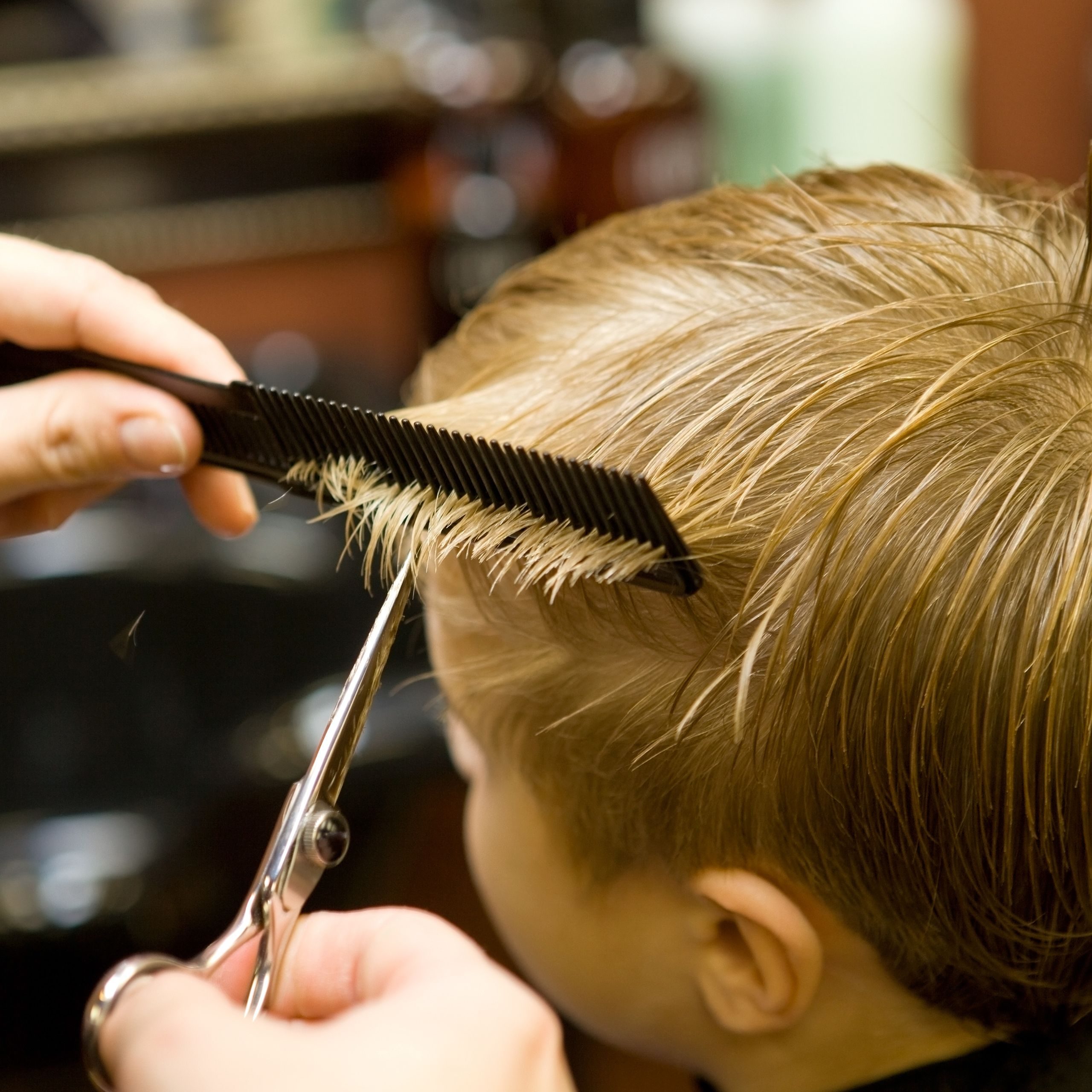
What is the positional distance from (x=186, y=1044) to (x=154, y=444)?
0.94ft

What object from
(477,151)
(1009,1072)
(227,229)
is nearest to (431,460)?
(1009,1072)

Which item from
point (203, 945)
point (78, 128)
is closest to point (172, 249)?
point (78, 128)

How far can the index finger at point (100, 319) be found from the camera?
0.59 meters

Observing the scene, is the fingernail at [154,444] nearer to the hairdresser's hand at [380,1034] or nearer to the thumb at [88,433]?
the thumb at [88,433]

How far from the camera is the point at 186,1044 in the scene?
349 mm

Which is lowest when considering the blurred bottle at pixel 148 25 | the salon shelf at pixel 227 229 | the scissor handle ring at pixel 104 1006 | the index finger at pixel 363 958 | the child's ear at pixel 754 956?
the child's ear at pixel 754 956

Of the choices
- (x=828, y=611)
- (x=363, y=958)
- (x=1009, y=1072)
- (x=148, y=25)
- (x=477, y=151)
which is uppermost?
(x=148, y=25)

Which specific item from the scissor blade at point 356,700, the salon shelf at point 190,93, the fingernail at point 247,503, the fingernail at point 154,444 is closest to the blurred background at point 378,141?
the salon shelf at point 190,93

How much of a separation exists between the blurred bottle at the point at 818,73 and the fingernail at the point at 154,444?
43.2 inches

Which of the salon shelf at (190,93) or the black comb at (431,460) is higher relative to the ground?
the salon shelf at (190,93)

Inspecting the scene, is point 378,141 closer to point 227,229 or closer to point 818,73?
point 227,229

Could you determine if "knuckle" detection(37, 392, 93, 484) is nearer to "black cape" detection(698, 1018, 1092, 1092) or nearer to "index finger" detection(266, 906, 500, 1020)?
"index finger" detection(266, 906, 500, 1020)

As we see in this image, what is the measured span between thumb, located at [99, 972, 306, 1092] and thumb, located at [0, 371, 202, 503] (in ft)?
0.84

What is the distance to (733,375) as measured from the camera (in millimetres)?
458
